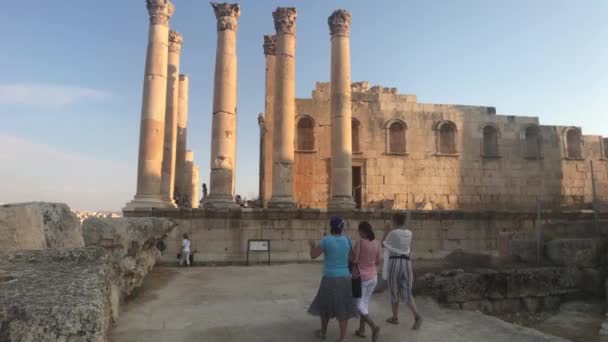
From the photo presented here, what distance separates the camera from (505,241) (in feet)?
44.2

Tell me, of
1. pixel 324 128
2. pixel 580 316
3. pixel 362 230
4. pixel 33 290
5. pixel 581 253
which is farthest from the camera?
pixel 324 128

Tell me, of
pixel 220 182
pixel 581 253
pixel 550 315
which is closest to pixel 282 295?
pixel 550 315

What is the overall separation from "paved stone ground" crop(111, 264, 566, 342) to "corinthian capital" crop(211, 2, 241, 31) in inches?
513

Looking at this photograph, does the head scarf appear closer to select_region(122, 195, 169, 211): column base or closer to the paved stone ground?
the paved stone ground

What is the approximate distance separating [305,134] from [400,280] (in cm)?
1736

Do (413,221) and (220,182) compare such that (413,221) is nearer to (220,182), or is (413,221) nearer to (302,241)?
(302,241)

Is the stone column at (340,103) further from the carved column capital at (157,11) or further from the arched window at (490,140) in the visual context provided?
the arched window at (490,140)

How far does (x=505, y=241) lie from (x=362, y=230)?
9283 mm

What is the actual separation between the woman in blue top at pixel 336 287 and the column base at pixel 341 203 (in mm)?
12590

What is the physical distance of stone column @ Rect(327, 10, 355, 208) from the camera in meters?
19.3

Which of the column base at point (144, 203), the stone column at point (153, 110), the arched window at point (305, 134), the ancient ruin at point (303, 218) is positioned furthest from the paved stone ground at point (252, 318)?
the arched window at point (305, 134)

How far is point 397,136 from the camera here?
24.3 meters

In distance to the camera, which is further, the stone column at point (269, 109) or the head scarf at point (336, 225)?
the stone column at point (269, 109)

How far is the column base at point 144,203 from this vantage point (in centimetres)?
1750
